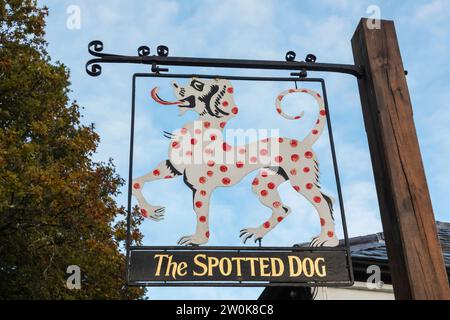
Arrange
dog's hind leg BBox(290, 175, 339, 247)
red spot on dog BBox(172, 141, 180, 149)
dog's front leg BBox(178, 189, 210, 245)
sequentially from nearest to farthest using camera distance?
dog's front leg BBox(178, 189, 210, 245), dog's hind leg BBox(290, 175, 339, 247), red spot on dog BBox(172, 141, 180, 149)

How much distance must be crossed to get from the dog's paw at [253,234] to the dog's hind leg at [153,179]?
0.53 metres

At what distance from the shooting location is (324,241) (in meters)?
3.60

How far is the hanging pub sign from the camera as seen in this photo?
3316 mm

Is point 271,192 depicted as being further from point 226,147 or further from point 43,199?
point 43,199

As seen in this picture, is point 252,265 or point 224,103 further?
point 224,103

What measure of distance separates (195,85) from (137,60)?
0.44 metres

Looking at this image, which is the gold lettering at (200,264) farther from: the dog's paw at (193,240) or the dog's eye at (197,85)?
the dog's eye at (197,85)

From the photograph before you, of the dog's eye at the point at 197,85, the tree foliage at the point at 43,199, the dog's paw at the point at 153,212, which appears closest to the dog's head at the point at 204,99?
the dog's eye at the point at 197,85

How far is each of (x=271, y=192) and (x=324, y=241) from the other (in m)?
0.49

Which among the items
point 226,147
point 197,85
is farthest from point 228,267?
point 197,85

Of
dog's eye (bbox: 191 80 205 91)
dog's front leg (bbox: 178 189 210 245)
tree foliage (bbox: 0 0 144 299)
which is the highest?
tree foliage (bbox: 0 0 144 299)

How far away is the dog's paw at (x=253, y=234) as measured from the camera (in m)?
3.60

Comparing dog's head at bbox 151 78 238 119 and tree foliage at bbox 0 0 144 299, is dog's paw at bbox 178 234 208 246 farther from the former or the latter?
tree foliage at bbox 0 0 144 299

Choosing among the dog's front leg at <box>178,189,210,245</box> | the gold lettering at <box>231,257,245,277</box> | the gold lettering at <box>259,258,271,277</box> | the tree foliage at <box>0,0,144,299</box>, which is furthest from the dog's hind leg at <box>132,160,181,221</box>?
the tree foliage at <box>0,0,144,299</box>
